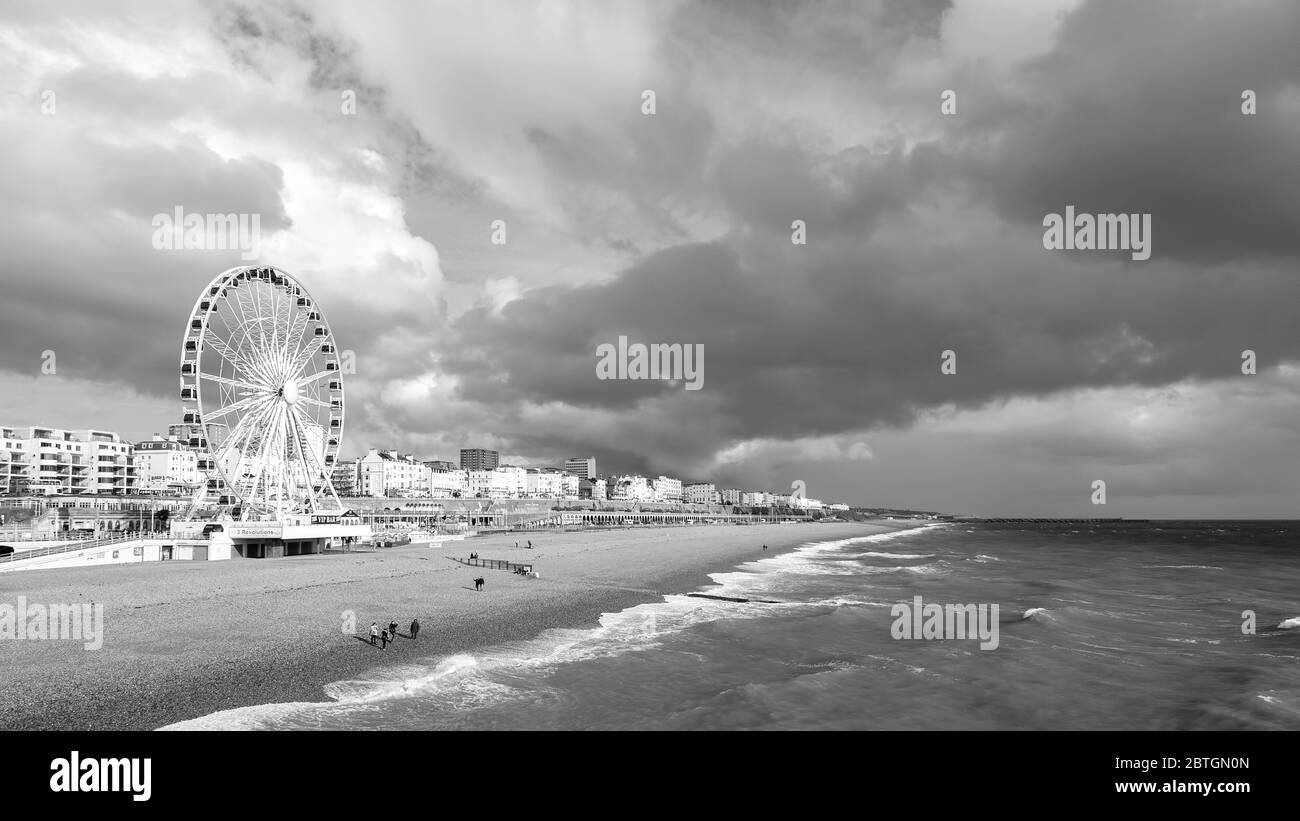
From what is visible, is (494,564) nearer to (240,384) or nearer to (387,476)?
(240,384)

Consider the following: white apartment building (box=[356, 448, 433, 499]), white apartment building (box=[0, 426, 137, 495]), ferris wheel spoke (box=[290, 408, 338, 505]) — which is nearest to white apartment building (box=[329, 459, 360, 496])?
white apartment building (box=[356, 448, 433, 499])

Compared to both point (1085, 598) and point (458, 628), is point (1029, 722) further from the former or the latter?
point (1085, 598)

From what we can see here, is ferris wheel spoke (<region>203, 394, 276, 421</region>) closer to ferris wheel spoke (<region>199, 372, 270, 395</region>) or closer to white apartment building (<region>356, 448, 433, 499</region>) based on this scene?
ferris wheel spoke (<region>199, 372, 270, 395</region>)

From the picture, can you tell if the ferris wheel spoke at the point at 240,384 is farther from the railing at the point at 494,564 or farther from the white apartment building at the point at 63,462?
the white apartment building at the point at 63,462

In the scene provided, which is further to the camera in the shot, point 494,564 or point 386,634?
point 494,564

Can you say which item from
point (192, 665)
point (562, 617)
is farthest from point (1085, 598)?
point (192, 665)

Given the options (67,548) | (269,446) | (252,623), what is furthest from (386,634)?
(269,446)

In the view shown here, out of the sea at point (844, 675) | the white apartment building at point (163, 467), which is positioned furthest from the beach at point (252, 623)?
the white apartment building at point (163, 467)
